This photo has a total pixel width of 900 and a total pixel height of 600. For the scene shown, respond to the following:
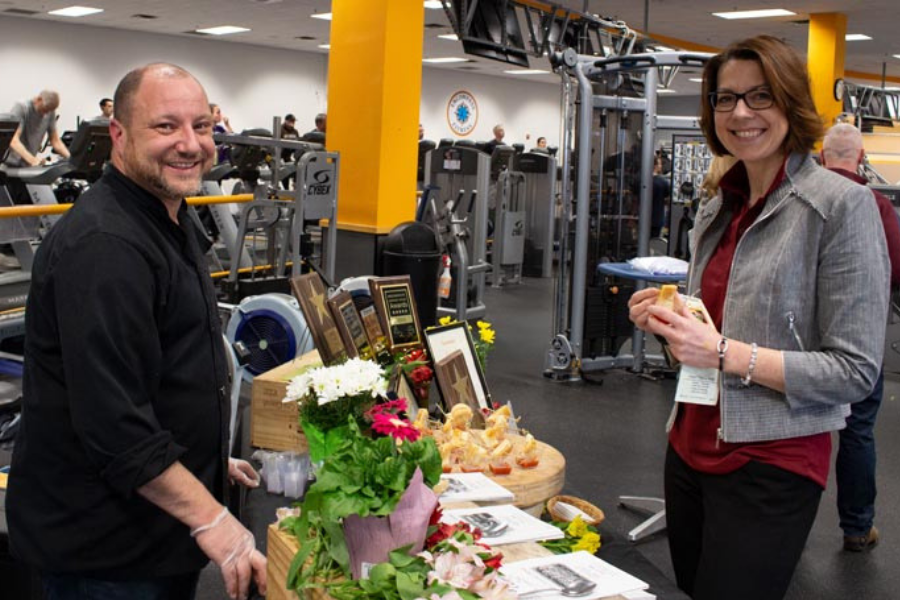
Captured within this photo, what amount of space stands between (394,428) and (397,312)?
1438 millimetres

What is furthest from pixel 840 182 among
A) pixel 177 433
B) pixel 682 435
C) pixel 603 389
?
pixel 603 389

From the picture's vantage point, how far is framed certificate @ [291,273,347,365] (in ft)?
8.77

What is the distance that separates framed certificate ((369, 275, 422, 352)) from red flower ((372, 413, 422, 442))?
4.27 feet

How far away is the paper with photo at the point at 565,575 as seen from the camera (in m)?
1.60

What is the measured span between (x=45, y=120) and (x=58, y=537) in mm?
8882

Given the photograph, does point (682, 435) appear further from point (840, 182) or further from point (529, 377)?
point (529, 377)

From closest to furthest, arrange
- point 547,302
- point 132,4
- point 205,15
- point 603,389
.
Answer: point 603,389 → point 547,302 → point 132,4 → point 205,15

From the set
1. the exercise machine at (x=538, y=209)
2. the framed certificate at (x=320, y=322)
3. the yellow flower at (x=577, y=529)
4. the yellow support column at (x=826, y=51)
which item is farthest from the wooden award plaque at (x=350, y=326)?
the yellow support column at (x=826, y=51)

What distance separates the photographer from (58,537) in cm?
149

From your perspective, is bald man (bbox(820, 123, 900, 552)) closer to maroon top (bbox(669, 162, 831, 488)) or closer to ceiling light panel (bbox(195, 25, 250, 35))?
maroon top (bbox(669, 162, 831, 488))

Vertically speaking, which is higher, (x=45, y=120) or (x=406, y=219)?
(x=45, y=120)

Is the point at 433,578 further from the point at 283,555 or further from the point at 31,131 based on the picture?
the point at 31,131

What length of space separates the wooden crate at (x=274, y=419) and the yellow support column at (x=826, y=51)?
42.1ft

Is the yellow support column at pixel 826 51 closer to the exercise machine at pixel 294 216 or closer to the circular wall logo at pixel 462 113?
the exercise machine at pixel 294 216
